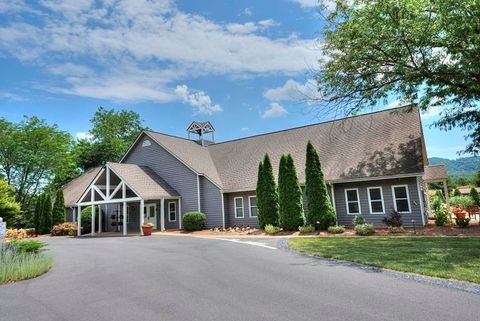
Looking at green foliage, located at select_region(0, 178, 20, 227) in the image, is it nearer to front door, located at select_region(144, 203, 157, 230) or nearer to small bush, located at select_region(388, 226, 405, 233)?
front door, located at select_region(144, 203, 157, 230)

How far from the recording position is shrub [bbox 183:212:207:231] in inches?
901

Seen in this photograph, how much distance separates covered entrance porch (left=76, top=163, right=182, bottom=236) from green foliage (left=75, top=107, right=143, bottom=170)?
16109 mm

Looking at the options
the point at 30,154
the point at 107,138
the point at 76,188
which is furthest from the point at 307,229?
the point at 107,138

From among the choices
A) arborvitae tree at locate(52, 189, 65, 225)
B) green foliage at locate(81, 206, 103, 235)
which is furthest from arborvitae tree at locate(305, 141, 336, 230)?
arborvitae tree at locate(52, 189, 65, 225)

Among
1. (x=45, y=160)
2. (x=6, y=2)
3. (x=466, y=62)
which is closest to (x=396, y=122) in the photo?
(x=466, y=62)

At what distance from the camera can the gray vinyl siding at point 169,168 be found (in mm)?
25000

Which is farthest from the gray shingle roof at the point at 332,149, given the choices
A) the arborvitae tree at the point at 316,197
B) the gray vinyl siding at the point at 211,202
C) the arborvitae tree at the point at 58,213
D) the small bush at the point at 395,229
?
the arborvitae tree at the point at 58,213

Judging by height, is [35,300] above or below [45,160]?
below

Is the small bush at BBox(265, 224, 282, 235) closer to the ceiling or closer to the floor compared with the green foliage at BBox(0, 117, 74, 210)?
closer to the floor

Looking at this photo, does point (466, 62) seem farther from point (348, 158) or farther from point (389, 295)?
point (389, 295)

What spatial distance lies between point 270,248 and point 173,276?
18.5ft

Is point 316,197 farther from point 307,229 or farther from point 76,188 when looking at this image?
point 76,188

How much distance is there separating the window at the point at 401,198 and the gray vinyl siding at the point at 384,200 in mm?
161

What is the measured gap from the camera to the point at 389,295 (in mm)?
6312
